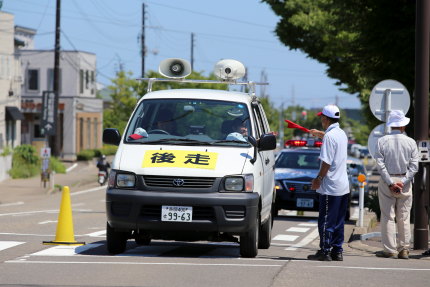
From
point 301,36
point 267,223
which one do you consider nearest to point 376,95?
point 267,223

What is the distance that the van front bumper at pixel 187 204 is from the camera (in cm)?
1170

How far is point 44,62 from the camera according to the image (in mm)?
76062

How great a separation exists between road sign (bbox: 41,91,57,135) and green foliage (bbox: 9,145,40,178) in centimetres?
186

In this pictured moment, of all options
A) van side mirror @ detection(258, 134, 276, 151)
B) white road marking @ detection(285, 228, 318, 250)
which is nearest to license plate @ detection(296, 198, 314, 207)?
white road marking @ detection(285, 228, 318, 250)

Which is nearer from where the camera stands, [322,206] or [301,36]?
[322,206]

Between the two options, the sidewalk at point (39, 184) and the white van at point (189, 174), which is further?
the sidewalk at point (39, 184)

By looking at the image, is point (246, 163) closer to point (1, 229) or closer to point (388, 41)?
point (1, 229)

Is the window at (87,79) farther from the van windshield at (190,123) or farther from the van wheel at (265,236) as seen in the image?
the van windshield at (190,123)

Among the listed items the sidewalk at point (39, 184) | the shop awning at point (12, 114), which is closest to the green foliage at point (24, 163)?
the sidewalk at point (39, 184)

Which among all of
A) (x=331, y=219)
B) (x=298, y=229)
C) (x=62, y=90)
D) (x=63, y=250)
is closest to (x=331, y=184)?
(x=331, y=219)

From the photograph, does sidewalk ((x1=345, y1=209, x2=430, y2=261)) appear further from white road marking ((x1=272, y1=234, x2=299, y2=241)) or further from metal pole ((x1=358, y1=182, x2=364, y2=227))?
white road marking ((x1=272, y1=234, x2=299, y2=241))

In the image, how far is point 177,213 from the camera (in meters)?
11.7

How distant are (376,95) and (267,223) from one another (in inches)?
132

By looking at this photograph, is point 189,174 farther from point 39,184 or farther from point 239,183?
point 39,184
